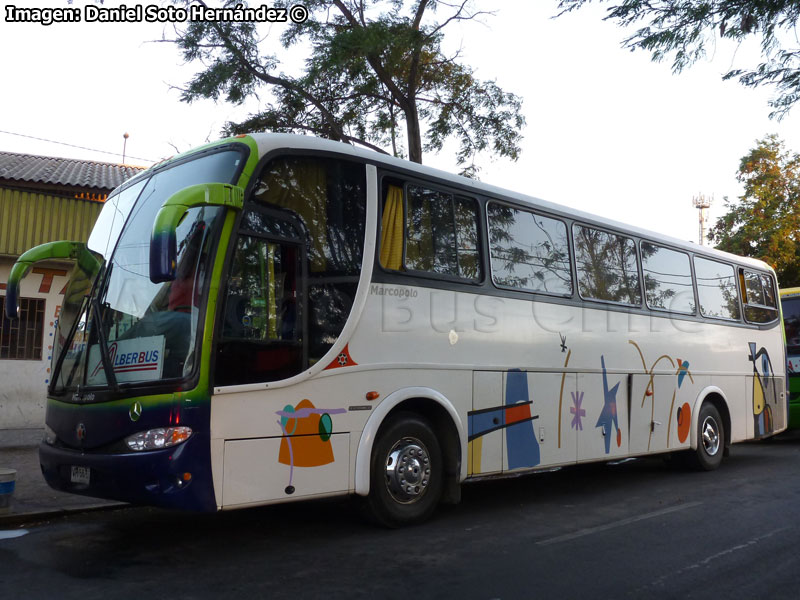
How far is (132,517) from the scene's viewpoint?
24.0 feet

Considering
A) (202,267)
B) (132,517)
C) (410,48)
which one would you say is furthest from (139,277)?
(410,48)

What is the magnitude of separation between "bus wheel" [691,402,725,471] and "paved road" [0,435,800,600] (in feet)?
7.28

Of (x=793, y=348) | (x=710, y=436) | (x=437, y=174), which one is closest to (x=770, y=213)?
(x=793, y=348)

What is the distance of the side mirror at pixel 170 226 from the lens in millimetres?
4906

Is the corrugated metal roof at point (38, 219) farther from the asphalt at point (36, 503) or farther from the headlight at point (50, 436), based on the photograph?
the headlight at point (50, 436)

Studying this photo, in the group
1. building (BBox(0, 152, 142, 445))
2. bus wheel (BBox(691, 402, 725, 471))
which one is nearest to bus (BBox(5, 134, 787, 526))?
bus wheel (BBox(691, 402, 725, 471))

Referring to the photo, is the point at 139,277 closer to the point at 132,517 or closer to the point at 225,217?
the point at 225,217

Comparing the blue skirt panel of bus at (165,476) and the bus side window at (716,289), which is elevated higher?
the bus side window at (716,289)

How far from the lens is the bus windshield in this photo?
5.41 metres

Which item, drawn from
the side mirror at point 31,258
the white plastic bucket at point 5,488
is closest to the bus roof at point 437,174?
the side mirror at point 31,258

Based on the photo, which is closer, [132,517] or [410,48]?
[132,517]

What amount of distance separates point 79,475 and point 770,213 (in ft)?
90.6

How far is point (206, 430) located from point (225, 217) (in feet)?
5.03

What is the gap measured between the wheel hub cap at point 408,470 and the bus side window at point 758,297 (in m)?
7.57
